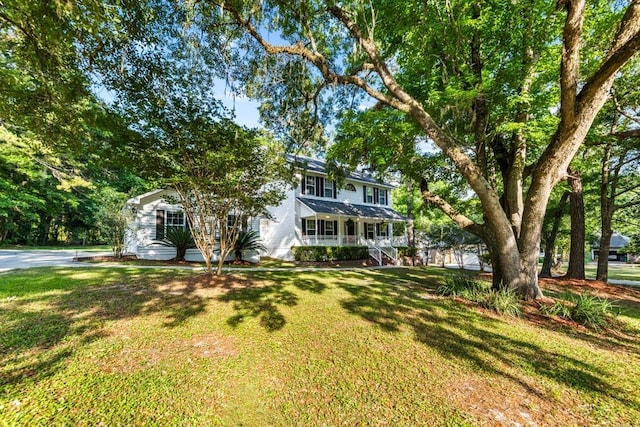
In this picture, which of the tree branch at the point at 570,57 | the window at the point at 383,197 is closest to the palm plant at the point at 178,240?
the tree branch at the point at 570,57

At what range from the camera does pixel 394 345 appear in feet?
14.8

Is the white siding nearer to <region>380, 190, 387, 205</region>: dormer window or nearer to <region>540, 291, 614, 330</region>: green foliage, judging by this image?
<region>380, 190, 387, 205</region>: dormer window

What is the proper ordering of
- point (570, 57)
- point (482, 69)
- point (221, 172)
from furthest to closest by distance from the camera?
1. point (221, 172)
2. point (482, 69)
3. point (570, 57)

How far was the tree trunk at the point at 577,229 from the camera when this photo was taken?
1107 cm

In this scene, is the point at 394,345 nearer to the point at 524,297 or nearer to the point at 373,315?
the point at 373,315

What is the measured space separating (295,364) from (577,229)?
42.9ft

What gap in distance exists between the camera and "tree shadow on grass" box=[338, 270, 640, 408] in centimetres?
363

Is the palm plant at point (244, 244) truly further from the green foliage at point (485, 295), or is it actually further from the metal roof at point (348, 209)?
the green foliage at point (485, 295)

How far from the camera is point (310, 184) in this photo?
19.8 metres

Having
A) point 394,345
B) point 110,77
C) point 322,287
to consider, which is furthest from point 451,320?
point 110,77

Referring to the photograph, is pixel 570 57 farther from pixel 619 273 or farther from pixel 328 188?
pixel 619 273

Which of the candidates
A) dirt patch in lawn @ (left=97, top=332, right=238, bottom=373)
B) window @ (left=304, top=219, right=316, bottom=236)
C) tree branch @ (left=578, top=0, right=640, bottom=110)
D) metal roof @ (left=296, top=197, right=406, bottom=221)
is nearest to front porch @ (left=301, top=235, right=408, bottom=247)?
window @ (left=304, top=219, right=316, bottom=236)

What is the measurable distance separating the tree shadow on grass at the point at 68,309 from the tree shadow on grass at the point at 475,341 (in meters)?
4.18

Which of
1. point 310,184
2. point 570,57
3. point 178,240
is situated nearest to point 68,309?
point 178,240
